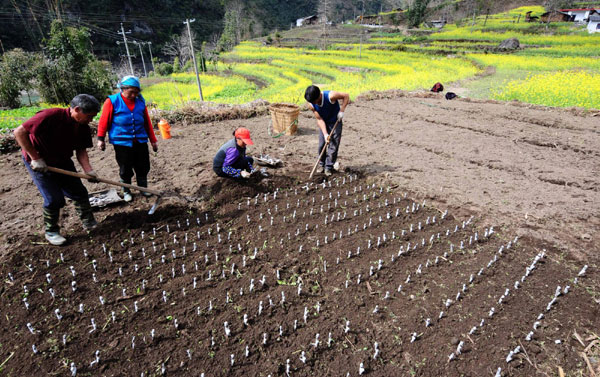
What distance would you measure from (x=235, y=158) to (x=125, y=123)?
1464 millimetres

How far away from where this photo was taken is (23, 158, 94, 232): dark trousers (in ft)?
11.0

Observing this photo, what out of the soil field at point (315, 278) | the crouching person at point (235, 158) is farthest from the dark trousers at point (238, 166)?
the soil field at point (315, 278)

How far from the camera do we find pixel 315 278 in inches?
129

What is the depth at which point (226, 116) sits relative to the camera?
9.39 m

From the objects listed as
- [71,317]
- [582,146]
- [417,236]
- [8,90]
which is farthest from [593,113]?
[8,90]

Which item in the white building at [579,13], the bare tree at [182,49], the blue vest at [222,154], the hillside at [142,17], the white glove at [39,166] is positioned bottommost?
the blue vest at [222,154]

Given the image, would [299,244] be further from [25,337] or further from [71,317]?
[25,337]

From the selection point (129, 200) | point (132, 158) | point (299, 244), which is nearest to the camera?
point (299, 244)

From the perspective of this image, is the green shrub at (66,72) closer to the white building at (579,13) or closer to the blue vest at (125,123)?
the blue vest at (125,123)

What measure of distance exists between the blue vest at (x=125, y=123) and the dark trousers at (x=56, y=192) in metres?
0.63

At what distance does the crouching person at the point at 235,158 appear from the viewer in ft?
14.8

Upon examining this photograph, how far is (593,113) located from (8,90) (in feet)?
87.7

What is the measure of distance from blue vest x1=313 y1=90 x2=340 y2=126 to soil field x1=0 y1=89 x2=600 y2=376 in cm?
99

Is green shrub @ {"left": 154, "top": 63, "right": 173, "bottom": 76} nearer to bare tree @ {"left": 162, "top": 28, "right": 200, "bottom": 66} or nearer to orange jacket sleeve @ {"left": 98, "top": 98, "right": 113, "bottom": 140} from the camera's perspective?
bare tree @ {"left": 162, "top": 28, "right": 200, "bottom": 66}
